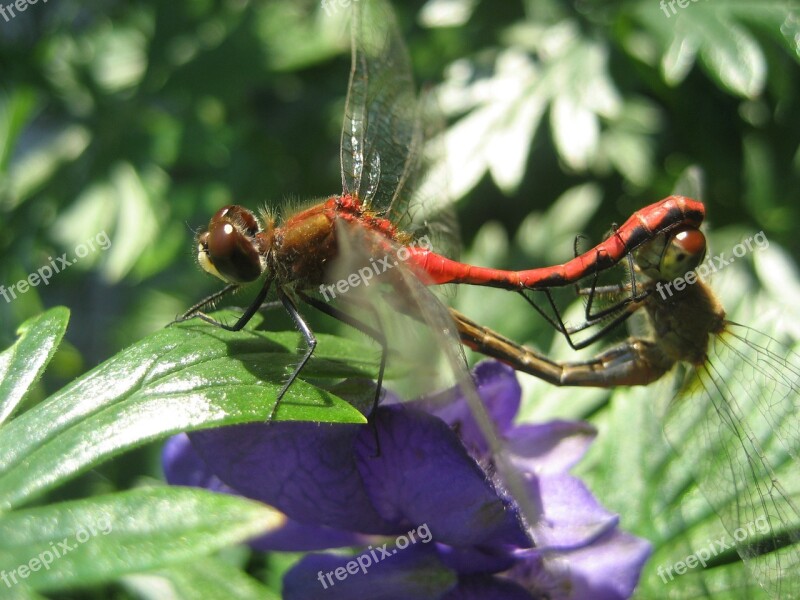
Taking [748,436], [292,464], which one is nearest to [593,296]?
[748,436]

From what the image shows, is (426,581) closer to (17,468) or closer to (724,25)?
(17,468)

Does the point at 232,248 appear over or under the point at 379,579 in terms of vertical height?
over

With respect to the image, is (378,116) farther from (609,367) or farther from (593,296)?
(609,367)

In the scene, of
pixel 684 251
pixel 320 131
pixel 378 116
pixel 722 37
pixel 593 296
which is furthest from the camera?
pixel 320 131

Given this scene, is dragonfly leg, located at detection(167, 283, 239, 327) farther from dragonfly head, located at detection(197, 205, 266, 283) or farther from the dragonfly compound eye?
the dragonfly compound eye

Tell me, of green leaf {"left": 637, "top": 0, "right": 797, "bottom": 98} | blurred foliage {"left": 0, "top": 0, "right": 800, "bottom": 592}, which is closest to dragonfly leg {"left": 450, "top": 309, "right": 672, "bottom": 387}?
blurred foliage {"left": 0, "top": 0, "right": 800, "bottom": 592}

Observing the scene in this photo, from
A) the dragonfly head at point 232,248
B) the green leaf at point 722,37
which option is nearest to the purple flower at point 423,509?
the dragonfly head at point 232,248
